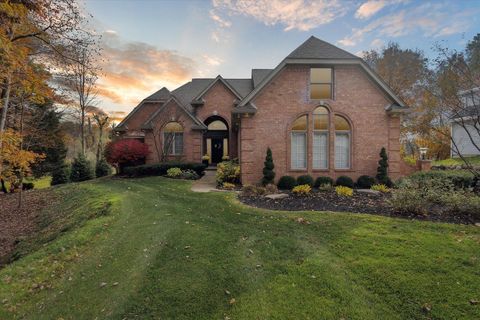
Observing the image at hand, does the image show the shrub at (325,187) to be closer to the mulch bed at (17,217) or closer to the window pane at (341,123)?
the window pane at (341,123)

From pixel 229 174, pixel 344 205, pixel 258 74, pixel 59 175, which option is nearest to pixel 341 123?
pixel 344 205

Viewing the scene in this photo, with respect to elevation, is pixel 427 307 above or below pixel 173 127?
below

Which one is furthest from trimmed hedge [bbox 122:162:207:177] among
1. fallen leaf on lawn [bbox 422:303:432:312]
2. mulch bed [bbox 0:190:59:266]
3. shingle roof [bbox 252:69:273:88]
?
fallen leaf on lawn [bbox 422:303:432:312]

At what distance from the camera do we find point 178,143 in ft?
65.8

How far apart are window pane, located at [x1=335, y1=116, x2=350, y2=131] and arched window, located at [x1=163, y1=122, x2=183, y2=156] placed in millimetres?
11892

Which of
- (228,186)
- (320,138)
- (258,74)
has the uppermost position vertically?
(258,74)

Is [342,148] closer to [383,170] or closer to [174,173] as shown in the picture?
[383,170]

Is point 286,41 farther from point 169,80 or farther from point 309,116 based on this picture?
point 169,80

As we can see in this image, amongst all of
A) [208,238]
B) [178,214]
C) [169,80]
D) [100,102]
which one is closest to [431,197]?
[208,238]

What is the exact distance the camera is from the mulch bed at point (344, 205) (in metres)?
7.45

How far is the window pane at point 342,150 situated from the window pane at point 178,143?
1196 cm

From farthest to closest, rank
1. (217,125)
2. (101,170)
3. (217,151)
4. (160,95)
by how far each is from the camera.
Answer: (217,151), (217,125), (101,170), (160,95)

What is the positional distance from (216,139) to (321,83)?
13917 millimetres

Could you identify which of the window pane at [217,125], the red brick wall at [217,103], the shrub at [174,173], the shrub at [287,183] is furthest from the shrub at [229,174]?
the window pane at [217,125]
